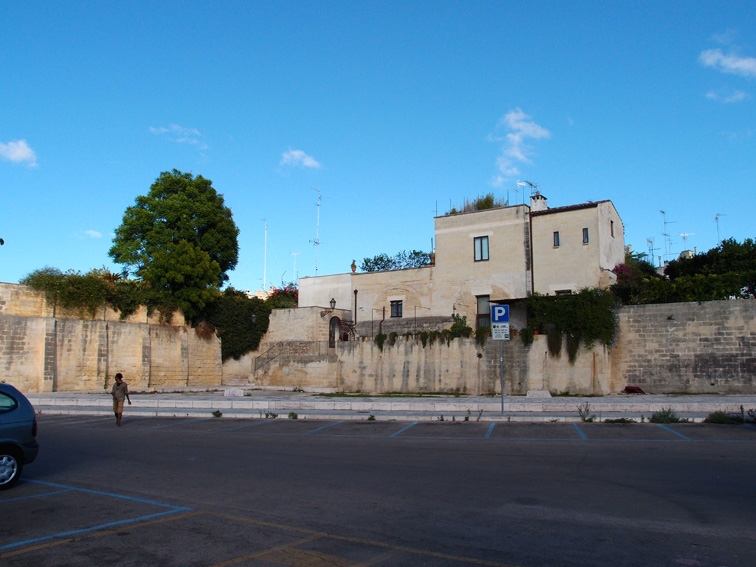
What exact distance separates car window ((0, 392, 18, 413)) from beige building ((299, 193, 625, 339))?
2733 centimetres

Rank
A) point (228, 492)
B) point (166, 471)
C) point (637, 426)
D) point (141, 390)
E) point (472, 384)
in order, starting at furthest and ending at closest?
1. point (141, 390)
2. point (472, 384)
3. point (637, 426)
4. point (166, 471)
5. point (228, 492)

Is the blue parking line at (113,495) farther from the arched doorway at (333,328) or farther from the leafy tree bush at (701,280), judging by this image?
the arched doorway at (333,328)

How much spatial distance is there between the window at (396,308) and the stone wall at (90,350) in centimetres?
1279

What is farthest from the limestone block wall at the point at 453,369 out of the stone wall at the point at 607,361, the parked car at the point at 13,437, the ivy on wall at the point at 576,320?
the parked car at the point at 13,437

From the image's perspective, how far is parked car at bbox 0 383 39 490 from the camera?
29.5 feet

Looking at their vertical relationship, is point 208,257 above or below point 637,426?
above

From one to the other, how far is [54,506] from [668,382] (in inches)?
1015

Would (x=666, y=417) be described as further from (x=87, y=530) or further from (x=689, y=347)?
(x=87, y=530)

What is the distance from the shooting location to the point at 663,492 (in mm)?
8297

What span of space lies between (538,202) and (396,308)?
10.9 metres

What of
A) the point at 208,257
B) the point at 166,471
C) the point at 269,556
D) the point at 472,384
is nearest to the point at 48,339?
the point at 208,257

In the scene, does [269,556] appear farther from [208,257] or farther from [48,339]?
[208,257]

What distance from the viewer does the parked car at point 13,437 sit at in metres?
9.00

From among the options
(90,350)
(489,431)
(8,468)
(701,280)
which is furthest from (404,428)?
(90,350)
